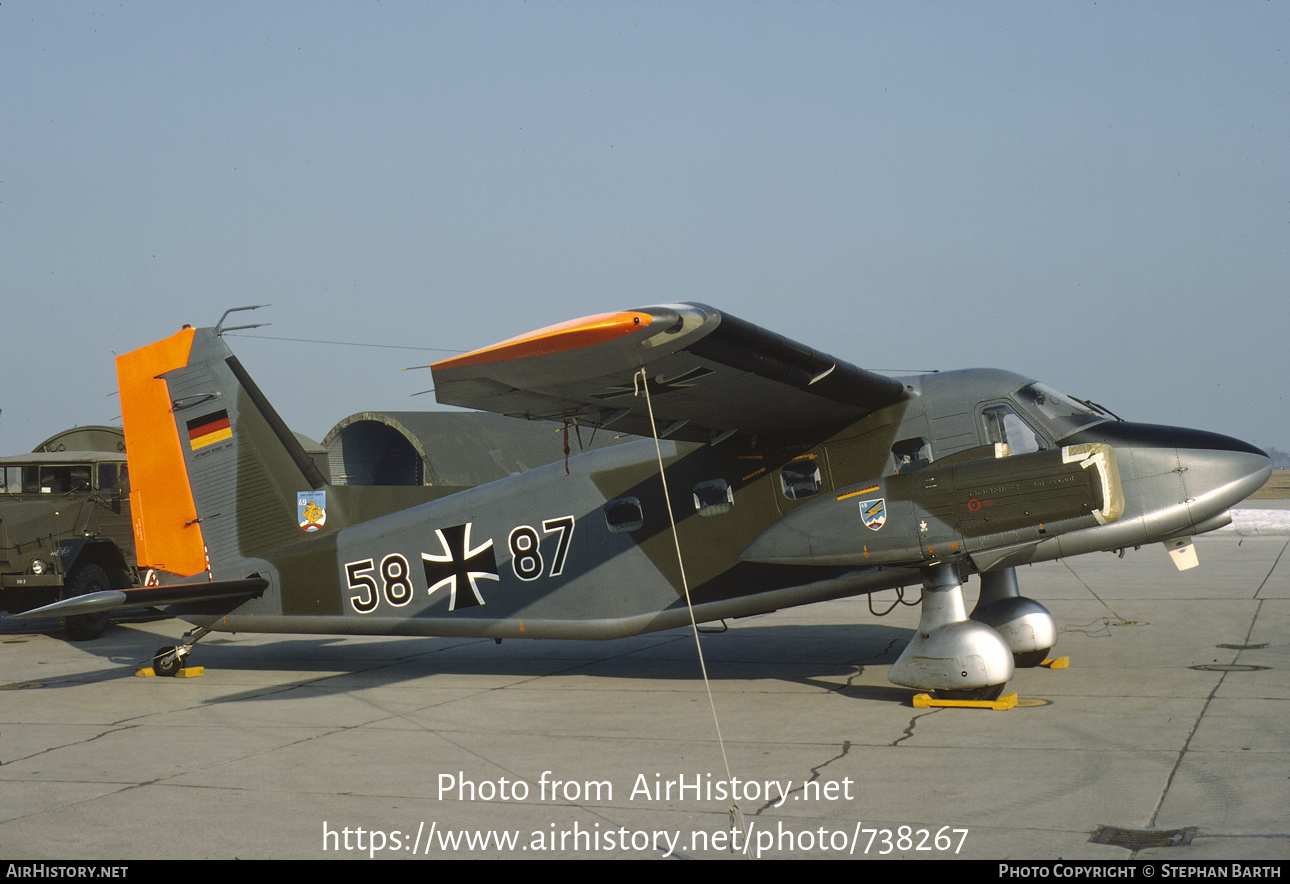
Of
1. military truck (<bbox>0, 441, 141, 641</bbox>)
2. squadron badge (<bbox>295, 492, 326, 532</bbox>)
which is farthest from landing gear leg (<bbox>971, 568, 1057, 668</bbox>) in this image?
military truck (<bbox>0, 441, 141, 641</bbox>)

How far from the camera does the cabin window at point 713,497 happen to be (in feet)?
37.2

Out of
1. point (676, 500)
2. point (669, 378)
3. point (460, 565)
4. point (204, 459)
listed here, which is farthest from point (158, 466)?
point (669, 378)

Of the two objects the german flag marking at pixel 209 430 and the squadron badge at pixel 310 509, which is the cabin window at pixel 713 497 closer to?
the squadron badge at pixel 310 509

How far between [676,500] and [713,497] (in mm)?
442

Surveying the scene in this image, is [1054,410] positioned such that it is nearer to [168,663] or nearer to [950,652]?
[950,652]

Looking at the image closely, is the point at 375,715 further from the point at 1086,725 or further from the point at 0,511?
the point at 0,511

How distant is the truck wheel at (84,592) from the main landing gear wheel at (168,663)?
5385 millimetres

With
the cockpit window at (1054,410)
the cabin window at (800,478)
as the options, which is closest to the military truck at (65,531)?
the cabin window at (800,478)

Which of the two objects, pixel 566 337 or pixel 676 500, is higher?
pixel 566 337

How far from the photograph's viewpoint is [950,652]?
9781 millimetres

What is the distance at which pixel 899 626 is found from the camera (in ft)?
52.0

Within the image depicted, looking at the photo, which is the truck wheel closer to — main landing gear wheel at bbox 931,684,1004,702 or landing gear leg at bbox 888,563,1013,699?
landing gear leg at bbox 888,563,1013,699

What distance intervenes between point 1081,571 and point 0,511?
69.9 ft

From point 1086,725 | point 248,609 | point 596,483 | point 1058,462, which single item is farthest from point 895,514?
point 248,609
